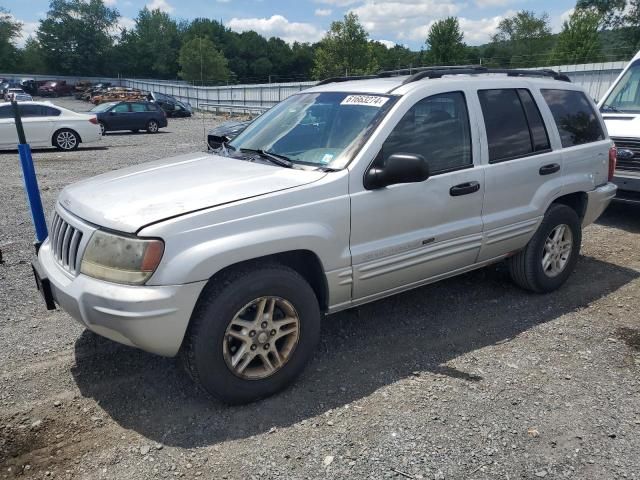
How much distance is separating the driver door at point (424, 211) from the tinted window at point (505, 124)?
0.21 meters

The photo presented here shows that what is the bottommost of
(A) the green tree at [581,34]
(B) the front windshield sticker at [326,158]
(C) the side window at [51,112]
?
(C) the side window at [51,112]

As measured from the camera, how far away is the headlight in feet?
9.00

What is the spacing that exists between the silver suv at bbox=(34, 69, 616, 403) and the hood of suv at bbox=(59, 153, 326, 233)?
0.01 metres

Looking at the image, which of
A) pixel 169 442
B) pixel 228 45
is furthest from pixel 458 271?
pixel 228 45

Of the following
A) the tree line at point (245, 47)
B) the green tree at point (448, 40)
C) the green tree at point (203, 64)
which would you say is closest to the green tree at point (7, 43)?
the tree line at point (245, 47)

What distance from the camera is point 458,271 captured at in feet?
13.7

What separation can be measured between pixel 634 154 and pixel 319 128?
17.2 feet

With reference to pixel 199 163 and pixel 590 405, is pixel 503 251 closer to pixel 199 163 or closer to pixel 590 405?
pixel 590 405

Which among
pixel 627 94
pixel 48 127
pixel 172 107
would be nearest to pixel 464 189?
pixel 627 94

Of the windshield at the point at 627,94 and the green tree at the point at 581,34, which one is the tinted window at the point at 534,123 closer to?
the windshield at the point at 627,94

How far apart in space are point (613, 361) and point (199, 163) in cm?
327

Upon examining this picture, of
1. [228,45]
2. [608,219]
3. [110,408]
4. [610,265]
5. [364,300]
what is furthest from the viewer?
[228,45]

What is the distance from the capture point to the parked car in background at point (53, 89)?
54.6 m

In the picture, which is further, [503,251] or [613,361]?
[503,251]
